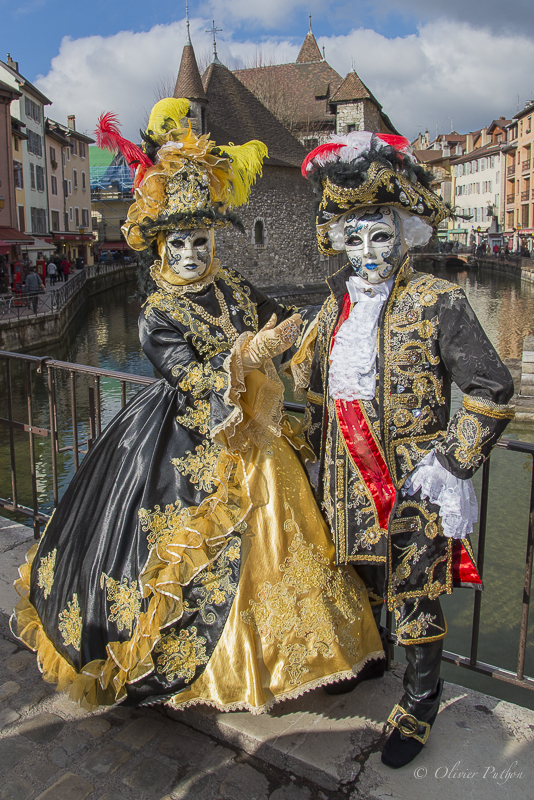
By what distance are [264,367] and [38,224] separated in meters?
38.1

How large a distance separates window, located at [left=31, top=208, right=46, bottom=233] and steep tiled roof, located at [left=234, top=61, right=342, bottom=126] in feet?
51.0

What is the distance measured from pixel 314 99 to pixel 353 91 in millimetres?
5611

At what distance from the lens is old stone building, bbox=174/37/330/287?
31.3 meters

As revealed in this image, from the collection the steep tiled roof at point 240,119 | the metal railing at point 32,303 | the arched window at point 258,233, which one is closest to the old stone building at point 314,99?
the steep tiled roof at point 240,119

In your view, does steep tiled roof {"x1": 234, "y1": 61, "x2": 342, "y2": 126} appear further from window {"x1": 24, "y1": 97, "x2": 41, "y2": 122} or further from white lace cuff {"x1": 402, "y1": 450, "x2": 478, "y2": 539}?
white lace cuff {"x1": 402, "y1": 450, "x2": 478, "y2": 539}

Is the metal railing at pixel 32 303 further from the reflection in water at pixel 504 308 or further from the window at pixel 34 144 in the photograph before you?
the window at pixel 34 144

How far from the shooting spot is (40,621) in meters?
2.72

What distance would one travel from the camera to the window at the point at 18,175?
32062 millimetres

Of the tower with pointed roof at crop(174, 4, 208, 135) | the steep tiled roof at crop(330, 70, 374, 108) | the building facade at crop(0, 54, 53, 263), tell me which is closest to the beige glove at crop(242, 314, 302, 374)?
the tower with pointed roof at crop(174, 4, 208, 135)

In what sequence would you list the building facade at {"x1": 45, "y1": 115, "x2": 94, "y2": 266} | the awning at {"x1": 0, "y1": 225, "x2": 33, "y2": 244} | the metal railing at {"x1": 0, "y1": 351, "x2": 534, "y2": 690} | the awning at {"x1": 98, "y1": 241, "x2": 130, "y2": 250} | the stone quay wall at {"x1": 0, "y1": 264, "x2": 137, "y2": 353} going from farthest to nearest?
the awning at {"x1": 98, "y1": 241, "x2": 130, "y2": 250} → the building facade at {"x1": 45, "y1": 115, "x2": 94, "y2": 266} → the awning at {"x1": 0, "y1": 225, "x2": 33, "y2": 244} → the stone quay wall at {"x1": 0, "y1": 264, "x2": 137, "y2": 353} → the metal railing at {"x1": 0, "y1": 351, "x2": 534, "y2": 690}

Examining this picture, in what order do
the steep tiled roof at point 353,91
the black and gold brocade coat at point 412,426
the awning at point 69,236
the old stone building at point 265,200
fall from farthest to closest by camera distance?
the awning at point 69,236 < the steep tiled roof at point 353,91 < the old stone building at point 265,200 < the black and gold brocade coat at point 412,426

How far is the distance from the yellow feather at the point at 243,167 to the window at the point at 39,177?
3737 cm

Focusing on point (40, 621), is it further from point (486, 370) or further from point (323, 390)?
point (486, 370)

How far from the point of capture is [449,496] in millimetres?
2016
